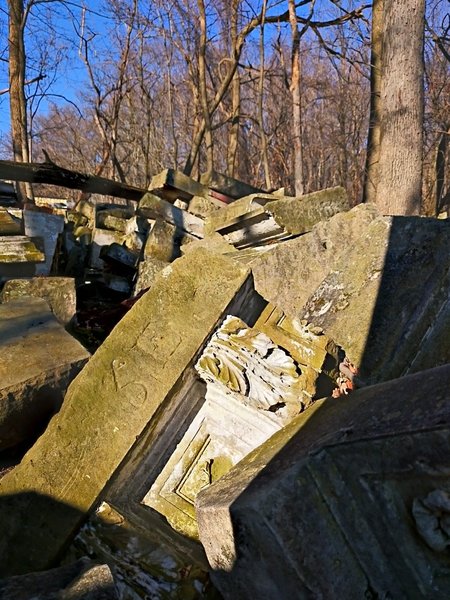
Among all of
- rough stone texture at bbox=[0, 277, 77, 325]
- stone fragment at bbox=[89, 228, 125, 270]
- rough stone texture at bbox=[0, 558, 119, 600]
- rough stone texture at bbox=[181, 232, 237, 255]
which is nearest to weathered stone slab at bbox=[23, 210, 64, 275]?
stone fragment at bbox=[89, 228, 125, 270]

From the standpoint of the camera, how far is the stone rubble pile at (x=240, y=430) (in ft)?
4.06

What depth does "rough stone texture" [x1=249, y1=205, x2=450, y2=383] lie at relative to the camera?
2.21 m

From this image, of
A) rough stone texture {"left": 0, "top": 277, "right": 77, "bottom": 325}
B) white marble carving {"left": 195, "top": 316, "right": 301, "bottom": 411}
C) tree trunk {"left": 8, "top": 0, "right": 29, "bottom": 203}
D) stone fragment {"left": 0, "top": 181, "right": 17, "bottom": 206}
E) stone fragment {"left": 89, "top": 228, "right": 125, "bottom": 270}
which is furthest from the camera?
tree trunk {"left": 8, "top": 0, "right": 29, "bottom": 203}

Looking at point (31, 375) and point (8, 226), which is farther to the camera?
point (8, 226)

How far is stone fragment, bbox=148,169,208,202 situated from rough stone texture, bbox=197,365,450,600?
20.2 feet

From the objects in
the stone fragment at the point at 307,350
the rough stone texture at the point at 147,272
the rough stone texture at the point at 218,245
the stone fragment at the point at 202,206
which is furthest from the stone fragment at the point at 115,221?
the stone fragment at the point at 307,350

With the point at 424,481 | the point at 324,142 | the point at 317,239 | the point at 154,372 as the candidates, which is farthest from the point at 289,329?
the point at 324,142

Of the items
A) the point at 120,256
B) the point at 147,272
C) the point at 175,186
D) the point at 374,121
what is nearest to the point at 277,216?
the point at 147,272

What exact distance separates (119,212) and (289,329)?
5627 mm

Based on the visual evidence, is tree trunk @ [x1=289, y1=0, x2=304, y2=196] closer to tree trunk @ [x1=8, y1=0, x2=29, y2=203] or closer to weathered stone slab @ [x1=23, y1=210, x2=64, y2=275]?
weathered stone slab @ [x1=23, y1=210, x2=64, y2=275]

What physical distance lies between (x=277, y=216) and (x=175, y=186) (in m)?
3.41

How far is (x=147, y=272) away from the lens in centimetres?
465

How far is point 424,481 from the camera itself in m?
1.12

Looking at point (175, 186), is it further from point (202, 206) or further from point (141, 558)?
point (141, 558)
